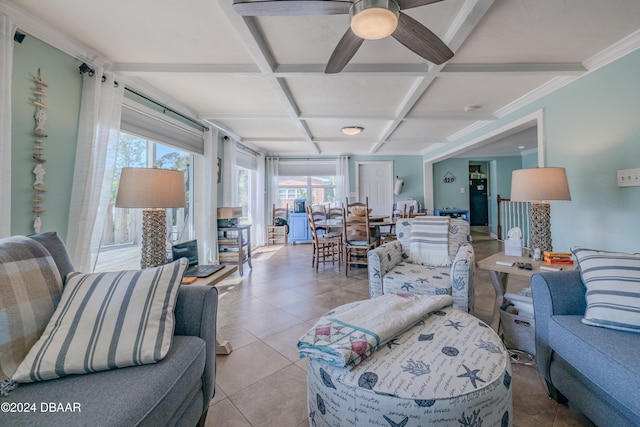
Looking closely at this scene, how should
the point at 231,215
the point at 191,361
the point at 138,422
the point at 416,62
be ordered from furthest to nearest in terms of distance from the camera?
1. the point at 231,215
2. the point at 416,62
3. the point at 191,361
4. the point at 138,422

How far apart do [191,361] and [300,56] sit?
7.59 ft

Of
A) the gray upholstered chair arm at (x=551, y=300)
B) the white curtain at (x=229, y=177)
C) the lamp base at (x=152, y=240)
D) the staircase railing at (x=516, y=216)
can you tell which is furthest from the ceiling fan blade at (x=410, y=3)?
the staircase railing at (x=516, y=216)

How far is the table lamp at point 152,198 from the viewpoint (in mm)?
1516

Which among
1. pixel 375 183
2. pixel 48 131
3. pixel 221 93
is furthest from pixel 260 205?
pixel 48 131

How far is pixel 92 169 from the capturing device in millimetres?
2045

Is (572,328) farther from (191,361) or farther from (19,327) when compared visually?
(19,327)

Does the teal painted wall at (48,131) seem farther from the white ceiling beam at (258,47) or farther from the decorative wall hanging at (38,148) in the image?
the white ceiling beam at (258,47)

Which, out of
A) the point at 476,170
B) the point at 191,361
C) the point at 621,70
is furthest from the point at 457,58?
the point at 476,170

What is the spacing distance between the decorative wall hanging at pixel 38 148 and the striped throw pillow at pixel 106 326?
3.85 feet

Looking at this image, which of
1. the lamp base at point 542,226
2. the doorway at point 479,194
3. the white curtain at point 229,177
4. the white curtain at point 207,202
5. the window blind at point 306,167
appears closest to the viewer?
the lamp base at point 542,226

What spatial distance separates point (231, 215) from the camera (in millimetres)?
3801

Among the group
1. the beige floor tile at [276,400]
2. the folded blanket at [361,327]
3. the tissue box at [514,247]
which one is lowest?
the beige floor tile at [276,400]

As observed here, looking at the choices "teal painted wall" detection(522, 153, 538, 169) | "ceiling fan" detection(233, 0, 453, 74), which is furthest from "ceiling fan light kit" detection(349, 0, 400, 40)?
"teal painted wall" detection(522, 153, 538, 169)

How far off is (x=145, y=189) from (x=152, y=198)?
0.07m
